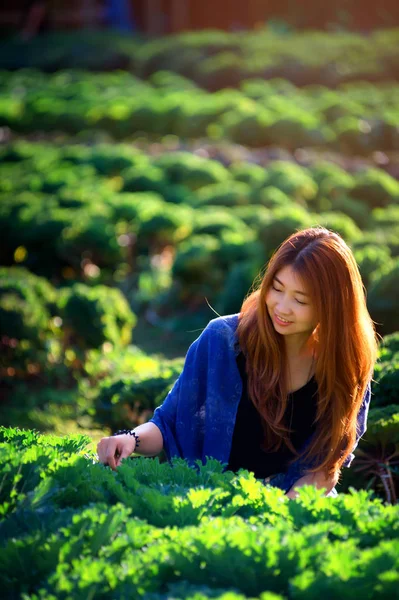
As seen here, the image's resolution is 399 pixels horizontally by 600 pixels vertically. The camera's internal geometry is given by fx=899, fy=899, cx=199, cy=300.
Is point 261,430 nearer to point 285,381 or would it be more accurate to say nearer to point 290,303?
point 285,381

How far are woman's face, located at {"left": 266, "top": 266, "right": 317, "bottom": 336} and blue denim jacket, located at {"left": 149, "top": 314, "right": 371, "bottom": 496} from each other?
24 centimetres

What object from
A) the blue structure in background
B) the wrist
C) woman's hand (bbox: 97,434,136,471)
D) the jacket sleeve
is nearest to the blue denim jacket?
the jacket sleeve

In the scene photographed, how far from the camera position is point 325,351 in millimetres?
3086

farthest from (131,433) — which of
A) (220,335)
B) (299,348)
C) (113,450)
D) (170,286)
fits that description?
(170,286)

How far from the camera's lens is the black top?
10.5 ft

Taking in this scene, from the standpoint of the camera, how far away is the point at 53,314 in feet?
23.9

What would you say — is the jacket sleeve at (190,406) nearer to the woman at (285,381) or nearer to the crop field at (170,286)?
the woman at (285,381)

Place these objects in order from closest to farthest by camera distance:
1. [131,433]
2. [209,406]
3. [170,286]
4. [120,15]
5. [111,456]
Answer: [111,456]
[131,433]
[209,406]
[170,286]
[120,15]

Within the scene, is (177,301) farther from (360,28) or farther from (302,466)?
(360,28)

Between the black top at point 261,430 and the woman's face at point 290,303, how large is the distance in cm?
25

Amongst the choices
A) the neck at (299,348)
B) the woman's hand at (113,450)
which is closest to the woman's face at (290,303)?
the neck at (299,348)

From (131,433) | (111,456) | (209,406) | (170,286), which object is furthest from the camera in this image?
(170,286)

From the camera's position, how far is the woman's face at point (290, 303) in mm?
2988

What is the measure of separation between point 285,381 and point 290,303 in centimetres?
33
